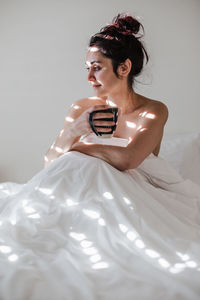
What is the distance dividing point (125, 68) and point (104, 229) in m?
1.08

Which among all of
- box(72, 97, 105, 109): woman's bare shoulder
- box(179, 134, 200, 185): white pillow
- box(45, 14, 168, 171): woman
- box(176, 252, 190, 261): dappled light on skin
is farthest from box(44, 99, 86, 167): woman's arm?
box(176, 252, 190, 261): dappled light on skin

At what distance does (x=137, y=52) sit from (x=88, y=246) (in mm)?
1251

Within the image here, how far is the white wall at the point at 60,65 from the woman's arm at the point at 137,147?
2.91 ft

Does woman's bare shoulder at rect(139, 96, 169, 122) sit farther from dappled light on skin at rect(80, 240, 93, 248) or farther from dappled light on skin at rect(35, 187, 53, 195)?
dappled light on skin at rect(80, 240, 93, 248)

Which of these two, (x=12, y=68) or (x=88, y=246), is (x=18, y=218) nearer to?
(x=88, y=246)

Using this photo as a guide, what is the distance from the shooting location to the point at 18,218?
4.09ft

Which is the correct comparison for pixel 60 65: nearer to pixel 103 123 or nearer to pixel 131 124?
pixel 131 124

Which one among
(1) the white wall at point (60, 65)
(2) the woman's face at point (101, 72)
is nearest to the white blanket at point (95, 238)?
(2) the woman's face at point (101, 72)

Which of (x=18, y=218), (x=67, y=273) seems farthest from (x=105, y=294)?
(x=18, y=218)

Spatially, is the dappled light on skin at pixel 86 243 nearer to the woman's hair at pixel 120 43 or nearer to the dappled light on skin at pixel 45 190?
the dappled light on skin at pixel 45 190

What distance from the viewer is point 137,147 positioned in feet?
5.31

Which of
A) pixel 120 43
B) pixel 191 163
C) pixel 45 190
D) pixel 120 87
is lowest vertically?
pixel 191 163

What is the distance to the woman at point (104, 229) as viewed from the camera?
94 centimetres

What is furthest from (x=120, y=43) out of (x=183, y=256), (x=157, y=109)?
(x=183, y=256)
